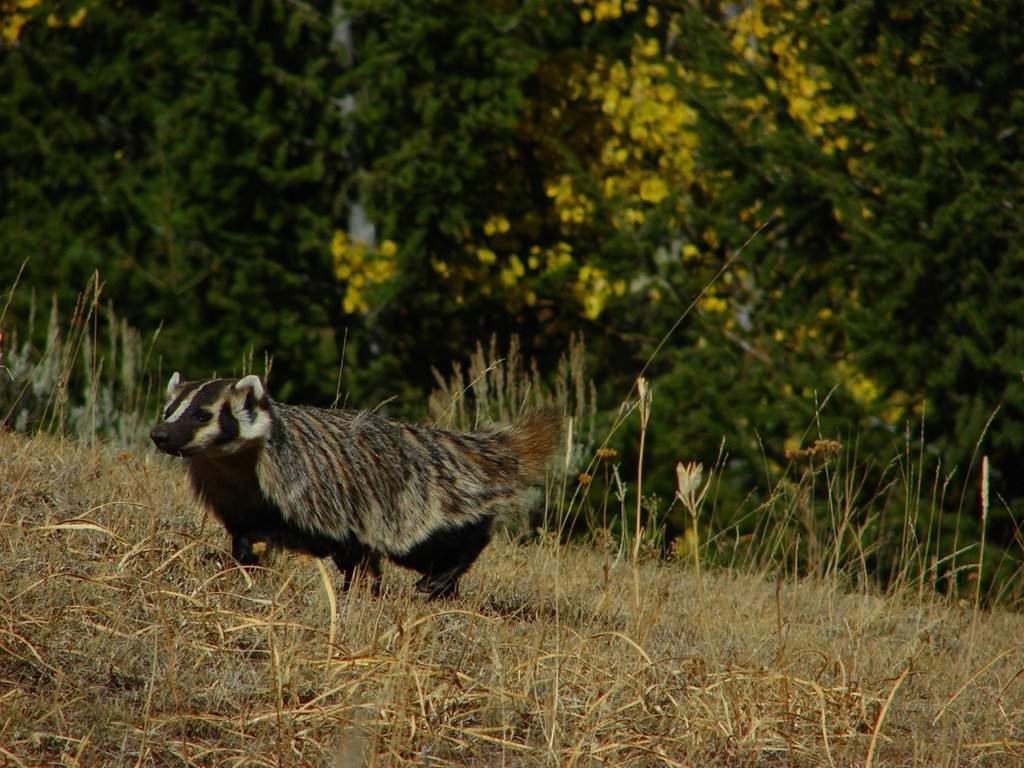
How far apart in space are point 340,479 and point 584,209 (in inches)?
309

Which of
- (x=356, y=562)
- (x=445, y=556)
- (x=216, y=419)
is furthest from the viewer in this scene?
(x=445, y=556)

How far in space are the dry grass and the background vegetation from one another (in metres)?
4.21

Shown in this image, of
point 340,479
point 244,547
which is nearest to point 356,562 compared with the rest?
point 340,479

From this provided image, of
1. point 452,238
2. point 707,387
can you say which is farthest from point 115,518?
point 452,238

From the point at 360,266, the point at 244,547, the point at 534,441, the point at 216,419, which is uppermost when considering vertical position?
the point at 216,419

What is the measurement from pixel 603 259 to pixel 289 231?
118 inches

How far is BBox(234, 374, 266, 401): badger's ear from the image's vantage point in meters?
5.44

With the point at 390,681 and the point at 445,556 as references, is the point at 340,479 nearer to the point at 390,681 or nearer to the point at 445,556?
the point at 445,556

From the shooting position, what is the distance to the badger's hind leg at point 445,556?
582 cm

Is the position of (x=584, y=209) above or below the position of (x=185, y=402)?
below

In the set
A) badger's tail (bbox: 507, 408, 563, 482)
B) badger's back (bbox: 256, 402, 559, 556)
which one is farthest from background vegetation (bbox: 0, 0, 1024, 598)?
badger's back (bbox: 256, 402, 559, 556)

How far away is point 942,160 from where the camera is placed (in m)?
9.32

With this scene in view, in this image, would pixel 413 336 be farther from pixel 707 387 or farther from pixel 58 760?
pixel 58 760

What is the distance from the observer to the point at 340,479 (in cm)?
561
